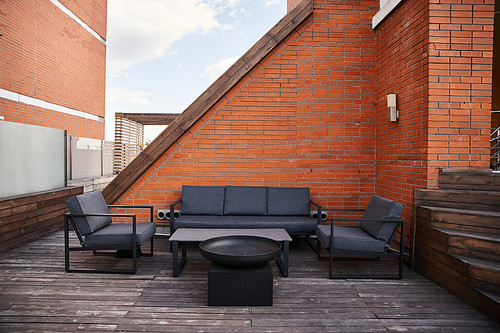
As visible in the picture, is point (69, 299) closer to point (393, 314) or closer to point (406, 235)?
point (393, 314)

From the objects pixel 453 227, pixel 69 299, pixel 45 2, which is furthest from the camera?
pixel 45 2

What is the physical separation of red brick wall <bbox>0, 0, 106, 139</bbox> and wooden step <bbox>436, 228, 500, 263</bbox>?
11.3m

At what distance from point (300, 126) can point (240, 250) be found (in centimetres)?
287

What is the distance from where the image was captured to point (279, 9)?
376 inches

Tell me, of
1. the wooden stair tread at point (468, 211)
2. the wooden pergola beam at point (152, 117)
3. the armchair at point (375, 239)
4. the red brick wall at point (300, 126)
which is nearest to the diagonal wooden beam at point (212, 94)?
the red brick wall at point (300, 126)

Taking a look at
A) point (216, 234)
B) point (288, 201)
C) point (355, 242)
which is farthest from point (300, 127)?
point (216, 234)

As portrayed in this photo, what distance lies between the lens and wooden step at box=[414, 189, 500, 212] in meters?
3.38

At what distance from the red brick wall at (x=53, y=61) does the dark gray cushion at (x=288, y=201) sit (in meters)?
8.84

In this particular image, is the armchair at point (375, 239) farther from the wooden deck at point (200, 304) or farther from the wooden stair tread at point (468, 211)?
the wooden stair tread at point (468, 211)

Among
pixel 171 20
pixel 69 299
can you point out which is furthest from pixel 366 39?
pixel 171 20

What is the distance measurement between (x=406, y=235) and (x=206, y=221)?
285 cm

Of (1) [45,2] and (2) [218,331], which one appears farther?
(1) [45,2]

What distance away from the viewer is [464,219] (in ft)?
10.9

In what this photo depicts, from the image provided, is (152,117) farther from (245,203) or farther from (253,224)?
(253,224)
